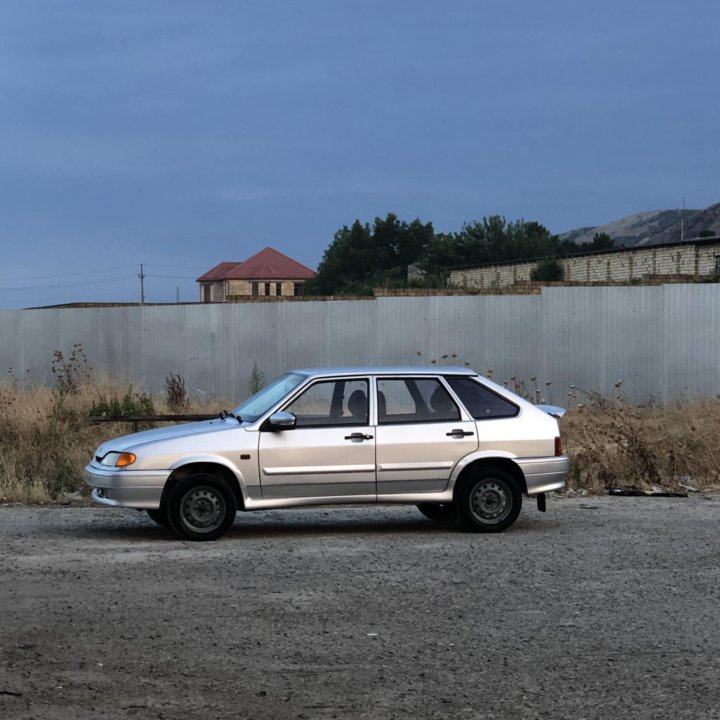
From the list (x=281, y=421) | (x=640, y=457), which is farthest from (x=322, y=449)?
(x=640, y=457)

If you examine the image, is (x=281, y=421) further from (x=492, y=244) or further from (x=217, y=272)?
(x=217, y=272)

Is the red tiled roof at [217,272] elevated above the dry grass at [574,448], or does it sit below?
above

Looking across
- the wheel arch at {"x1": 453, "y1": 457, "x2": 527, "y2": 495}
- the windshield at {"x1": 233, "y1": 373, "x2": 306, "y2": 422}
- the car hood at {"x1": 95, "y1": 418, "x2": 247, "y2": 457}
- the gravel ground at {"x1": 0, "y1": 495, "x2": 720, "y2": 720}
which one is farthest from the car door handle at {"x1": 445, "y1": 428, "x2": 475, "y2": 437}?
the car hood at {"x1": 95, "y1": 418, "x2": 247, "y2": 457}

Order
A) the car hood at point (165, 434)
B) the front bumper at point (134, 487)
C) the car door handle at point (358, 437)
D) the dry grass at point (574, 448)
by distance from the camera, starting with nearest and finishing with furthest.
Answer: the front bumper at point (134, 487) < the car hood at point (165, 434) < the car door handle at point (358, 437) < the dry grass at point (574, 448)

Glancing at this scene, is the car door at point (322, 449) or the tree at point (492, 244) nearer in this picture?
the car door at point (322, 449)

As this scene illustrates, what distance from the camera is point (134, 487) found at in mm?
11336

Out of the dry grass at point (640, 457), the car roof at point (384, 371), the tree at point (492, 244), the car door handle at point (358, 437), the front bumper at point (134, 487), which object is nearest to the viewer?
the front bumper at point (134, 487)

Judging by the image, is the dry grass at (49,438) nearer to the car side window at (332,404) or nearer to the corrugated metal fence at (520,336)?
the car side window at (332,404)

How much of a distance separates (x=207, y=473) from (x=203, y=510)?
343 mm

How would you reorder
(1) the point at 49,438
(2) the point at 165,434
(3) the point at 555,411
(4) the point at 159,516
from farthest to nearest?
(1) the point at 49,438 < (3) the point at 555,411 < (4) the point at 159,516 < (2) the point at 165,434

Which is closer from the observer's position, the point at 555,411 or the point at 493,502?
the point at 493,502

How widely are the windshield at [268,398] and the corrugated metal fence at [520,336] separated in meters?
15.9

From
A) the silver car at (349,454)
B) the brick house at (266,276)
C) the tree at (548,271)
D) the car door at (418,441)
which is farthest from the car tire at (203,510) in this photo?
the brick house at (266,276)

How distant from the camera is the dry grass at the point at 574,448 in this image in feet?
52.9
